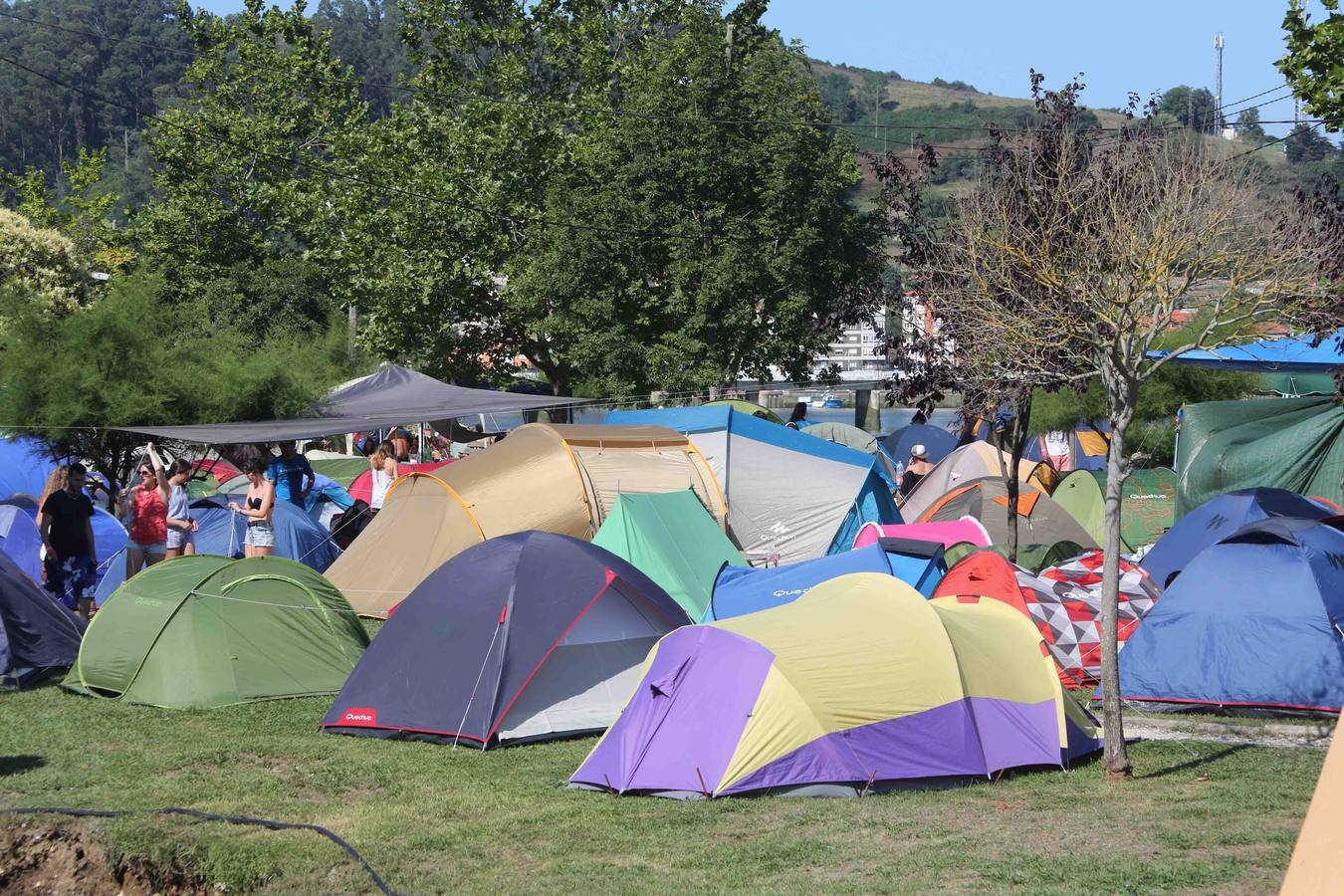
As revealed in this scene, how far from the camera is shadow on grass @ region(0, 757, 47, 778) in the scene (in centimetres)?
857

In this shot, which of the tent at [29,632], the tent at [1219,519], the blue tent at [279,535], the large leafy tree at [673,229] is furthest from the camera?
the large leafy tree at [673,229]

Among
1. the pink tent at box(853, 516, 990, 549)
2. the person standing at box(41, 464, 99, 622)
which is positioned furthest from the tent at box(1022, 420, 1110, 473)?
the person standing at box(41, 464, 99, 622)

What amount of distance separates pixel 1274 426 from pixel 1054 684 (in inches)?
492

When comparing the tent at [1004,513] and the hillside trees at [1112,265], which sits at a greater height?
the hillside trees at [1112,265]

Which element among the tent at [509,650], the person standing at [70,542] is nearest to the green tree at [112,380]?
the person standing at [70,542]

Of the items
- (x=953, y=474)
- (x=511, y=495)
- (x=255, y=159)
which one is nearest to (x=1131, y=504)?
(x=953, y=474)

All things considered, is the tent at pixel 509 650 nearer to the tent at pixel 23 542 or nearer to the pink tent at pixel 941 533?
the pink tent at pixel 941 533

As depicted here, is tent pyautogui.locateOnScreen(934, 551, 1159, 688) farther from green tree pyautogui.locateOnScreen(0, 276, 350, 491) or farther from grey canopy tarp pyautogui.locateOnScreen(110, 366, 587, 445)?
green tree pyautogui.locateOnScreen(0, 276, 350, 491)

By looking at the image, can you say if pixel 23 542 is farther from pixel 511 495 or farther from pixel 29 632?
pixel 511 495

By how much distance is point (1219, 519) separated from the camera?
44.6 ft

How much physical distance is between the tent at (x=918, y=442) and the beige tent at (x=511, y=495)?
1627 centimetres

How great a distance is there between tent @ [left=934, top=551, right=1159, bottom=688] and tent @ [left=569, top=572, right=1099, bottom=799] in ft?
7.85

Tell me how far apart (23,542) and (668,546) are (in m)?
7.18

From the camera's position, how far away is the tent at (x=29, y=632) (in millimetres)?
11102
